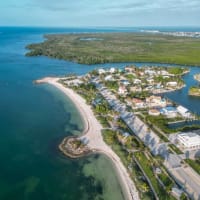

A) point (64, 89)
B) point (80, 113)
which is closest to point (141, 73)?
point (64, 89)

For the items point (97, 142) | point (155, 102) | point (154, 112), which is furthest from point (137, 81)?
point (97, 142)

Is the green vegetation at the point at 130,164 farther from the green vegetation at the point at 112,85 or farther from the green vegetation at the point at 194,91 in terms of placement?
the green vegetation at the point at 194,91

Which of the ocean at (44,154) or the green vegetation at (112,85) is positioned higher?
the green vegetation at (112,85)

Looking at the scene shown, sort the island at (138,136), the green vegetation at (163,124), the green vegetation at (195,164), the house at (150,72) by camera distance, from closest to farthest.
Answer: the island at (138,136) → the green vegetation at (195,164) → the green vegetation at (163,124) → the house at (150,72)

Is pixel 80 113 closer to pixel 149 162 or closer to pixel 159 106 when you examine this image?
pixel 159 106

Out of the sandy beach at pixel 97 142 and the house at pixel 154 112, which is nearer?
the sandy beach at pixel 97 142

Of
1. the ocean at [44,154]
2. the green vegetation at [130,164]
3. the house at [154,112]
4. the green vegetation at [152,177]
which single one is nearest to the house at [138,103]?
Answer: the house at [154,112]

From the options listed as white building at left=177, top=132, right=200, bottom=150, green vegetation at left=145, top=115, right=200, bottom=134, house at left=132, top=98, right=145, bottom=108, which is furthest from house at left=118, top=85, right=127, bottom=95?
white building at left=177, top=132, right=200, bottom=150
